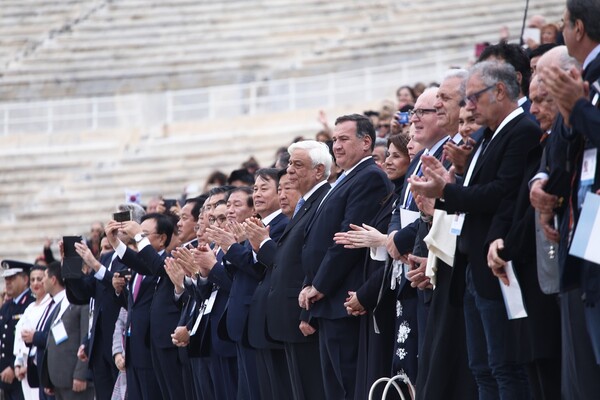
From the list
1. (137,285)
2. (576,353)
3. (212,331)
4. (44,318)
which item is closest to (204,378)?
(212,331)

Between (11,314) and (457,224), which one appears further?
(11,314)

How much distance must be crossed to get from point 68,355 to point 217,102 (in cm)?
1221

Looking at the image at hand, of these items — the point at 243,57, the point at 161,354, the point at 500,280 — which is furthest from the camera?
the point at 243,57

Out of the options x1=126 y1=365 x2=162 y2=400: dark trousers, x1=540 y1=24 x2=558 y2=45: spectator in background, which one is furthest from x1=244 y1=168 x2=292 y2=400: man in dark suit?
x1=540 y1=24 x2=558 y2=45: spectator in background

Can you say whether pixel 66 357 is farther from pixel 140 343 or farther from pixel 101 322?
pixel 140 343

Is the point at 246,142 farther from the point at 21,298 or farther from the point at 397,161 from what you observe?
the point at 397,161

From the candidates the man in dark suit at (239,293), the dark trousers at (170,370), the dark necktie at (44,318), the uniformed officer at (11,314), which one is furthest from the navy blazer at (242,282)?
the uniformed officer at (11,314)

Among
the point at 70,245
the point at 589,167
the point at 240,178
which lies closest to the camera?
the point at 589,167

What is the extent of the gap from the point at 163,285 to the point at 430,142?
4.57 meters

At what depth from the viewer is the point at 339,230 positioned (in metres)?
9.15

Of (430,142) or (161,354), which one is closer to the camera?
(430,142)

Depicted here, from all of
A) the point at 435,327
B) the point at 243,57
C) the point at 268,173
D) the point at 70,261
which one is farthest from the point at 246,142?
the point at 435,327

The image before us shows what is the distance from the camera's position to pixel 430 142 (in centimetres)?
836

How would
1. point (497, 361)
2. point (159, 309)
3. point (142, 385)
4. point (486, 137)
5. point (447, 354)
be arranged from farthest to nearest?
point (142, 385)
point (159, 309)
point (447, 354)
point (486, 137)
point (497, 361)
